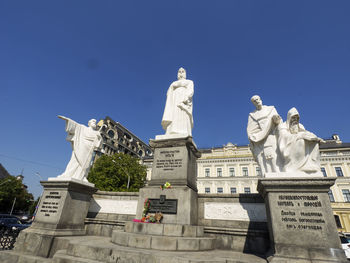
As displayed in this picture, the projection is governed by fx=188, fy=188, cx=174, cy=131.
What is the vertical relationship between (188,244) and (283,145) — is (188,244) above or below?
below

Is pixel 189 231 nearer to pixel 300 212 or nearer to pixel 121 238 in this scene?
pixel 121 238

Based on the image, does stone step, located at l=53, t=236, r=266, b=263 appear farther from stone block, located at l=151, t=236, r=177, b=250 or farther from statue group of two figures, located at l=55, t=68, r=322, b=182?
statue group of two figures, located at l=55, t=68, r=322, b=182

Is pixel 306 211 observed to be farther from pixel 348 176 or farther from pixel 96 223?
pixel 348 176

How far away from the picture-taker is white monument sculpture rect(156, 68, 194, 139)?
8.16m

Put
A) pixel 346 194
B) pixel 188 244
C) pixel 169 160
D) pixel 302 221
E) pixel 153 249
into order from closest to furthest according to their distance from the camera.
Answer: pixel 302 221
pixel 153 249
pixel 188 244
pixel 169 160
pixel 346 194

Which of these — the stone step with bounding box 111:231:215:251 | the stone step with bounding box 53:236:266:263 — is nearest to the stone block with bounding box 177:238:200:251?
the stone step with bounding box 111:231:215:251

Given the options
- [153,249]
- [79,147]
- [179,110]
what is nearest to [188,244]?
[153,249]

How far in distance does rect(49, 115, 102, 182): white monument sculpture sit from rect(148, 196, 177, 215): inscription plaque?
329 cm

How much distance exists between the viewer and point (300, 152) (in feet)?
16.9

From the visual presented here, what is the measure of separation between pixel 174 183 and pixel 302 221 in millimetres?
3849

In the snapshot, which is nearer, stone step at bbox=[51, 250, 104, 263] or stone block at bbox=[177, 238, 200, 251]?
stone step at bbox=[51, 250, 104, 263]

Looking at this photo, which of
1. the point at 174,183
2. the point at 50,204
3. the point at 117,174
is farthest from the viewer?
the point at 117,174

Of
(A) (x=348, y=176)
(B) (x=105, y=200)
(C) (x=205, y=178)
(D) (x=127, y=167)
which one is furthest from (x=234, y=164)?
(B) (x=105, y=200)

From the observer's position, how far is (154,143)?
777 cm
